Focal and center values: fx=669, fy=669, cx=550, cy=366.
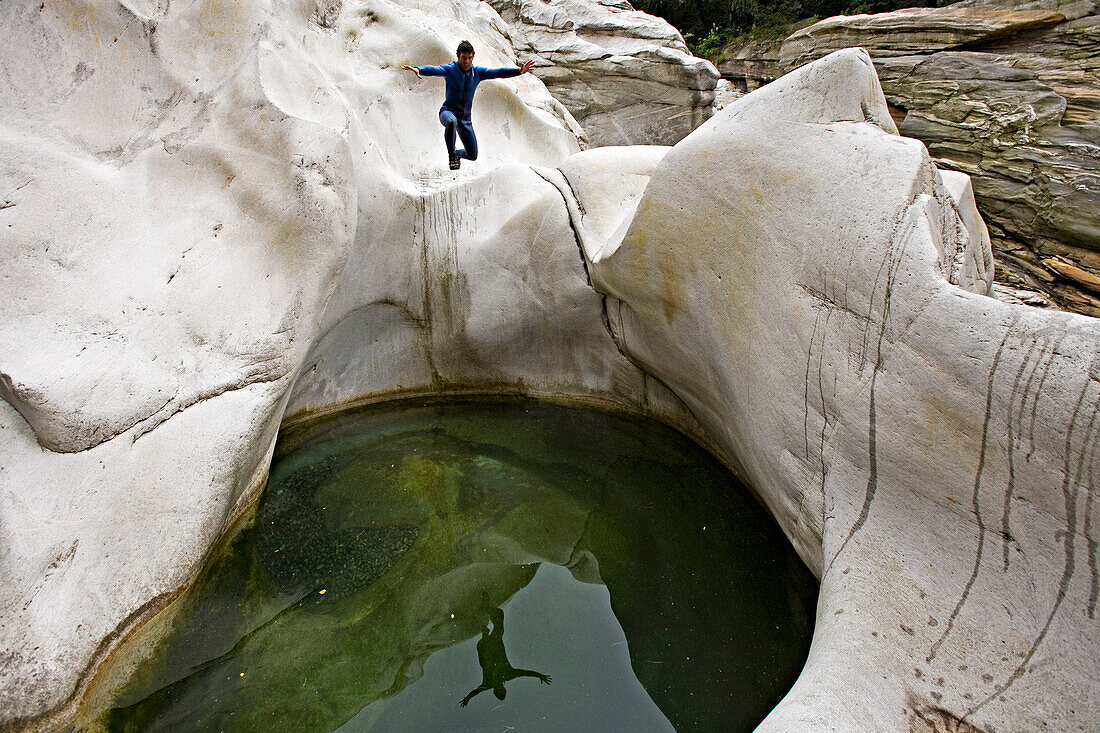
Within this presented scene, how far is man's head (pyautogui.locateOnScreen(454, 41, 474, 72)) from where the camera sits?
15.2ft

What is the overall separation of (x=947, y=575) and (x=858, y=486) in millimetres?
402

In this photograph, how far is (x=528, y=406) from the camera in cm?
469

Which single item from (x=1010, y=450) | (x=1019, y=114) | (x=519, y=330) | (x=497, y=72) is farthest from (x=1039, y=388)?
(x=1019, y=114)

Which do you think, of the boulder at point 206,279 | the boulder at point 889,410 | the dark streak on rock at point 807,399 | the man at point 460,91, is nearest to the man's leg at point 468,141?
the man at point 460,91

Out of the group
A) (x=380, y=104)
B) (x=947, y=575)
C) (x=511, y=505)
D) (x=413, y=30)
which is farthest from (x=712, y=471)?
(x=413, y=30)

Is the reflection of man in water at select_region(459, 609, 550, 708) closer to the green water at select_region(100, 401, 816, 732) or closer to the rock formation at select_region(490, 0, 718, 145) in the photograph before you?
the green water at select_region(100, 401, 816, 732)

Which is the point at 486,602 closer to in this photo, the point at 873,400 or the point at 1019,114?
the point at 873,400

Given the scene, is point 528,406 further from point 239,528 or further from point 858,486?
point 858,486

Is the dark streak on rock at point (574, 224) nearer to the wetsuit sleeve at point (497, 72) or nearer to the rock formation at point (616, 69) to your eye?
the wetsuit sleeve at point (497, 72)

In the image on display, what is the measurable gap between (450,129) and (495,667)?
371 cm

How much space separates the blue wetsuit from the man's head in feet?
0.12

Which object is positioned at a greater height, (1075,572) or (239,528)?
(1075,572)

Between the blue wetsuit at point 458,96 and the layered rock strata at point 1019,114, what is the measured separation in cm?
601

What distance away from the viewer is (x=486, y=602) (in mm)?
2910
